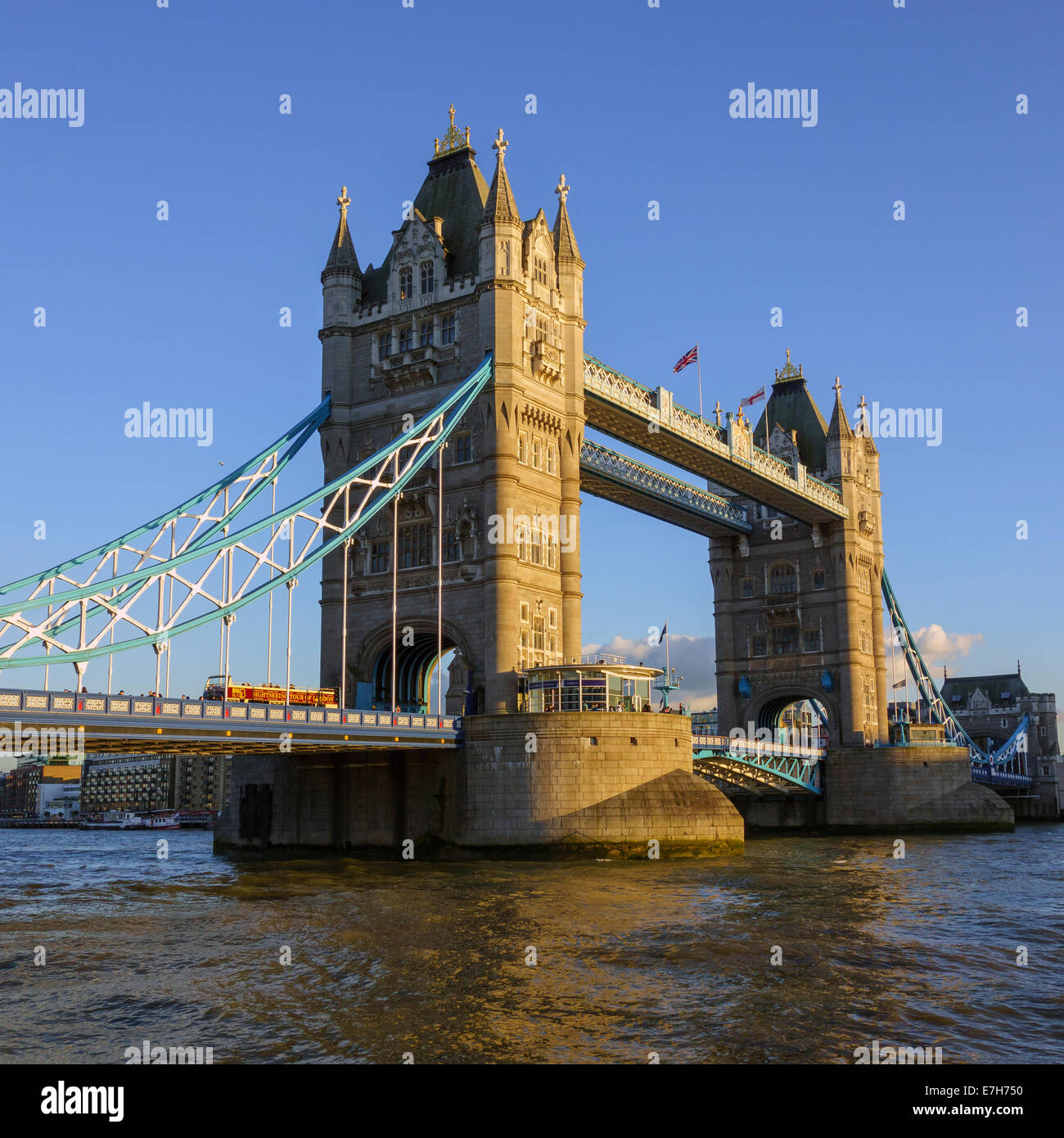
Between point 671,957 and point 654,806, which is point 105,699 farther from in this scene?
point 654,806

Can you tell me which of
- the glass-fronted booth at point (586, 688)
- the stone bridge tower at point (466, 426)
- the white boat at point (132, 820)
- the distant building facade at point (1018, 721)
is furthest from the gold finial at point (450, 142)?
the white boat at point (132, 820)

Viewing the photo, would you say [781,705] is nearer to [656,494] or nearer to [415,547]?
[656,494]

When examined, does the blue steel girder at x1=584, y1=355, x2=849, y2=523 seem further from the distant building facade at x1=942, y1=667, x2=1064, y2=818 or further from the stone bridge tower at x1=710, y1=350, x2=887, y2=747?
the distant building facade at x1=942, y1=667, x2=1064, y2=818

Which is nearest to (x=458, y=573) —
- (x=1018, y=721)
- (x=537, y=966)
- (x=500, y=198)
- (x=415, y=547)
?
(x=415, y=547)

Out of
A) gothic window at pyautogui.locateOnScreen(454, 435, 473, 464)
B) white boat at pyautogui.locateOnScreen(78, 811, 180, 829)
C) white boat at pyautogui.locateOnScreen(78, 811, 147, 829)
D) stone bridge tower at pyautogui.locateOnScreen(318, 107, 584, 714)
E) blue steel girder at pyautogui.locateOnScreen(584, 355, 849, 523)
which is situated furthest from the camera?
white boat at pyautogui.locateOnScreen(78, 811, 147, 829)

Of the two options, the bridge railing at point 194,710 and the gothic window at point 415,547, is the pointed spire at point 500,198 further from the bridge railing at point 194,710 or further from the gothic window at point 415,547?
the bridge railing at point 194,710

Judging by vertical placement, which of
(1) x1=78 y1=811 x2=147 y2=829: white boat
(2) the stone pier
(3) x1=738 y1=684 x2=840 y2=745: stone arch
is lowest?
(1) x1=78 y1=811 x2=147 y2=829: white boat

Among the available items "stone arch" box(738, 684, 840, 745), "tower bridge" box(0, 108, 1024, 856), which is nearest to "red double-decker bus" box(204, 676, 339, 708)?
"tower bridge" box(0, 108, 1024, 856)
